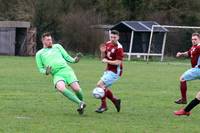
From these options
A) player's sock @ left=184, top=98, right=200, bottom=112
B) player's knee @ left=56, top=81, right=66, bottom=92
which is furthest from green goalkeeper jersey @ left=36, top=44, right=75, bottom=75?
player's sock @ left=184, top=98, right=200, bottom=112

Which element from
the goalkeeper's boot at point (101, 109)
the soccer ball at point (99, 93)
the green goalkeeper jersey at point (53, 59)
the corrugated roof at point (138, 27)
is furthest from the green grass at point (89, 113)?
the corrugated roof at point (138, 27)

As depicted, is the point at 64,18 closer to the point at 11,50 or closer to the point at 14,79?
the point at 11,50

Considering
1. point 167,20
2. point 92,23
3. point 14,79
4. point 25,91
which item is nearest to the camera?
point 25,91

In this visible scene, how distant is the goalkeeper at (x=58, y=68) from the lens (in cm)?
1308

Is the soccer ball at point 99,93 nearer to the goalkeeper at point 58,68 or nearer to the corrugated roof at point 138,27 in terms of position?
the goalkeeper at point 58,68

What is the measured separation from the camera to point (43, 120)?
12.1 m

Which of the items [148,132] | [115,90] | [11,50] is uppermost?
[148,132]

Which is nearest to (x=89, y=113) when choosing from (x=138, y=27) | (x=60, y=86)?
(x=60, y=86)

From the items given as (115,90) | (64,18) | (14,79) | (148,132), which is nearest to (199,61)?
(148,132)

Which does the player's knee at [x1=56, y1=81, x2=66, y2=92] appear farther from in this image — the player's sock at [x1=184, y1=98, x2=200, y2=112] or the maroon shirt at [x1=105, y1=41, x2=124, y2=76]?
the player's sock at [x1=184, y1=98, x2=200, y2=112]

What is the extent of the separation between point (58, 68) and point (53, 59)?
24 centimetres

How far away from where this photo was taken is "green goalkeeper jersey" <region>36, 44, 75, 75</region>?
43.8ft

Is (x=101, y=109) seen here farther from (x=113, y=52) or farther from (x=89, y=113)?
(x=113, y=52)

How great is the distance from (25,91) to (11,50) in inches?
1358
